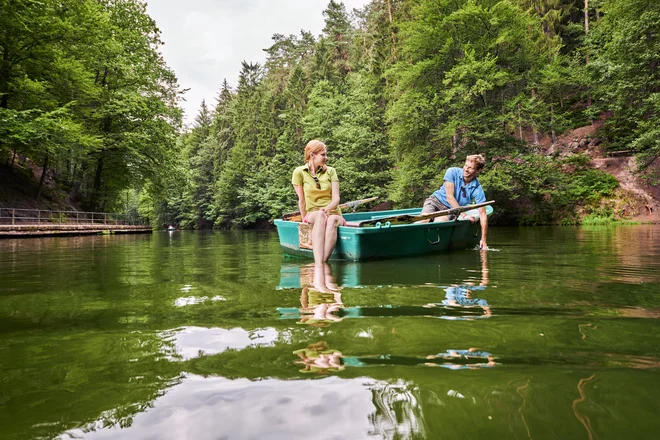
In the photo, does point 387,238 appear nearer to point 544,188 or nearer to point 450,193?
point 450,193

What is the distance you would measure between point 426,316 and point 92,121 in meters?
25.4

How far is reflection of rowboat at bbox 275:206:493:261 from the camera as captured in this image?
15.0ft

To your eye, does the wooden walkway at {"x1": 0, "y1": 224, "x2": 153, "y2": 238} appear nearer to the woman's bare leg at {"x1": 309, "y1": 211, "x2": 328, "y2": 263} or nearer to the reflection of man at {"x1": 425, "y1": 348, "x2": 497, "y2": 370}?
the woman's bare leg at {"x1": 309, "y1": 211, "x2": 328, "y2": 263}

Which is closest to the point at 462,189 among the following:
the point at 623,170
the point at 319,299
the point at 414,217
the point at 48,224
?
the point at 414,217

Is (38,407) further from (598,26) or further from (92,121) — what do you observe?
(598,26)

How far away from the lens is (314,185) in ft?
15.3

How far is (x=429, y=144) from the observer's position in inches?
713

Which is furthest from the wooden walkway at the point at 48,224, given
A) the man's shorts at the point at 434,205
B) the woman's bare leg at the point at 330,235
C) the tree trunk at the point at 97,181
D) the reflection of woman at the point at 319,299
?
the reflection of woman at the point at 319,299

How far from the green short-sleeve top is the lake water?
81.9 inches

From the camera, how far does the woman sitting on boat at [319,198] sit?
4.45 meters

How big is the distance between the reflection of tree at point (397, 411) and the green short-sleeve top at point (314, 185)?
3.68 meters

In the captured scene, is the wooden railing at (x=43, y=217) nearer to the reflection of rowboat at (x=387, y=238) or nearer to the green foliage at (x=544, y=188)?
the reflection of rowboat at (x=387, y=238)

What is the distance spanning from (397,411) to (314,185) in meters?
3.85

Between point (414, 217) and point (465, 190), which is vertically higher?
point (465, 190)
